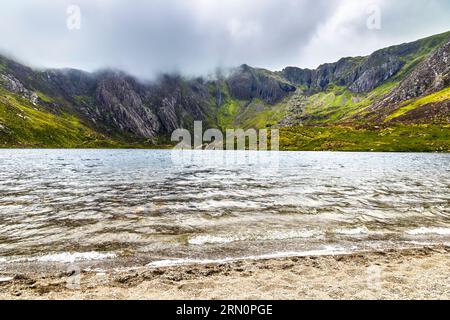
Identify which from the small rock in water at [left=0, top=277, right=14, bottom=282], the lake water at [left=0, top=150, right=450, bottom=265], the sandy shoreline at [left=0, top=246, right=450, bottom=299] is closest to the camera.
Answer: the sandy shoreline at [left=0, top=246, right=450, bottom=299]

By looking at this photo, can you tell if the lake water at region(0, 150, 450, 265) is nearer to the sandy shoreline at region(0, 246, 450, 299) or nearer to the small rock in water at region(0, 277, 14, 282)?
the sandy shoreline at region(0, 246, 450, 299)

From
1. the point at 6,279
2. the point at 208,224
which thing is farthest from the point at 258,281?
the point at 6,279

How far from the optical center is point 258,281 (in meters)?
11.3

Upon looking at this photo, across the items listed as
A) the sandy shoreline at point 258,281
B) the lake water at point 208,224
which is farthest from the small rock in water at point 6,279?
the lake water at point 208,224

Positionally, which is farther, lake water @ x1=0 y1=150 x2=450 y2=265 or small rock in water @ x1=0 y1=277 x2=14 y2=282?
lake water @ x1=0 y1=150 x2=450 y2=265

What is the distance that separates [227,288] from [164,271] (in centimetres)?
320

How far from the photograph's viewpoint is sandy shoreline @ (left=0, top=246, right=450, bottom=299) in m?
10.1

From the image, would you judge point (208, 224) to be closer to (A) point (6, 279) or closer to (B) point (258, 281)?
(B) point (258, 281)

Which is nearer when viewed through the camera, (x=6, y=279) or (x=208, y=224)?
(x=6, y=279)

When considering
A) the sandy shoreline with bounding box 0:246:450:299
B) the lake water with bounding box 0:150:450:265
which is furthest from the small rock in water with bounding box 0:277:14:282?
the lake water with bounding box 0:150:450:265

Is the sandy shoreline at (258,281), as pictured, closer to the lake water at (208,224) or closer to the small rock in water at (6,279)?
the small rock in water at (6,279)

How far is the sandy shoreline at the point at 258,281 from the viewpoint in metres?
10.1

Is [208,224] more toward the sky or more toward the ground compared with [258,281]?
more toward the ground

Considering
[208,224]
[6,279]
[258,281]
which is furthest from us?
[208,224]
